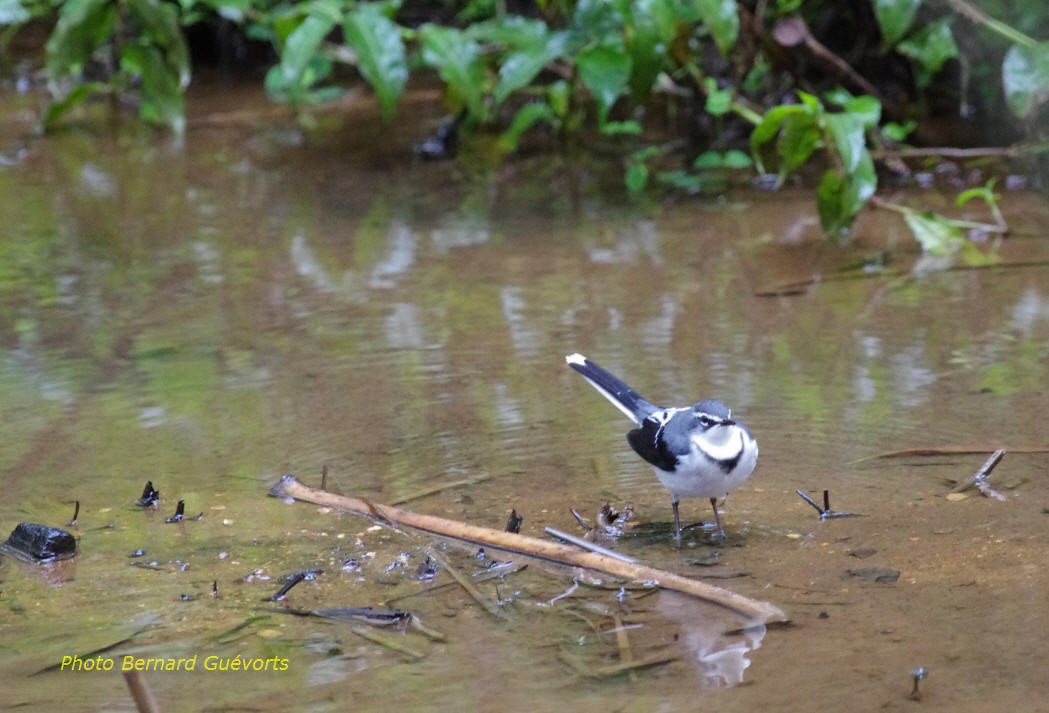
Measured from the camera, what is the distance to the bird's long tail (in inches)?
170

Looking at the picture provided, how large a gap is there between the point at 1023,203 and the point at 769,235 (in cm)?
149

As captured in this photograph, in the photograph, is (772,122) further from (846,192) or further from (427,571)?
(427,571)

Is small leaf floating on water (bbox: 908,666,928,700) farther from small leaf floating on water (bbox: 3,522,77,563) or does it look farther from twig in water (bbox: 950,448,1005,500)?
small leaf floating on water (bbox: 3,522,77,563)

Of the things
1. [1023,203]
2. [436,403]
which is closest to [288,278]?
[436,403]

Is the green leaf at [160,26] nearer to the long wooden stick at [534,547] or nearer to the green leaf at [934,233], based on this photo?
the green leaf at [934,233]

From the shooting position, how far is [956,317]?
18.4 feet

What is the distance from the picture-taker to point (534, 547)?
3.60 meters

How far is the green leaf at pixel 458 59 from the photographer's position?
25.5 ft

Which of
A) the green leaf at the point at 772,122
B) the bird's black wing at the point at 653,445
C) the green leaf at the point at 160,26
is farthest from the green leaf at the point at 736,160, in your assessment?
the bird's black wing at the point at 653,445

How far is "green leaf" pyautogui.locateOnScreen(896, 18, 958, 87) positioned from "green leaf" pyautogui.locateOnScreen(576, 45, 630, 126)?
175 centimetres

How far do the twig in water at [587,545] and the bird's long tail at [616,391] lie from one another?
64 centimetres

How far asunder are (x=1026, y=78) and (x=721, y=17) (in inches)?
61.1

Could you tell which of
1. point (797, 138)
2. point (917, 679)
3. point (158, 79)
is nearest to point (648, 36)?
point (797, 138)

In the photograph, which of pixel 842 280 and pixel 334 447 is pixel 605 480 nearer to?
pixel 334 447
